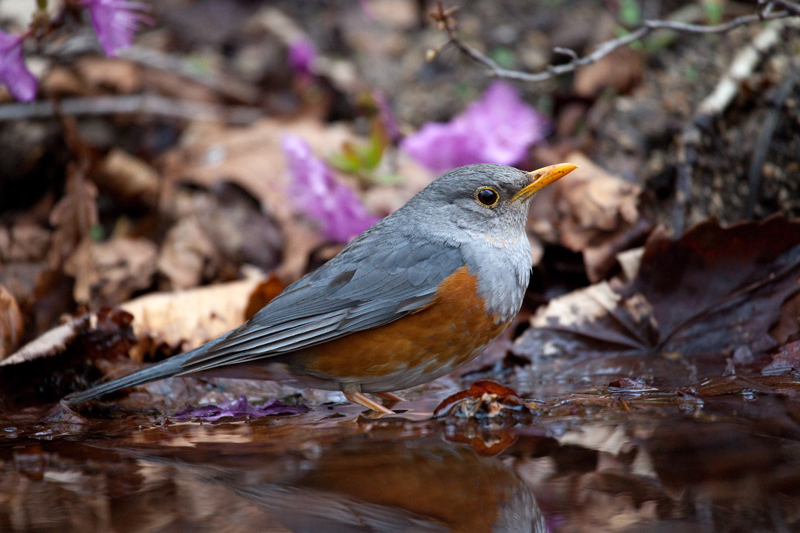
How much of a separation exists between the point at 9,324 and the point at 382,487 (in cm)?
297

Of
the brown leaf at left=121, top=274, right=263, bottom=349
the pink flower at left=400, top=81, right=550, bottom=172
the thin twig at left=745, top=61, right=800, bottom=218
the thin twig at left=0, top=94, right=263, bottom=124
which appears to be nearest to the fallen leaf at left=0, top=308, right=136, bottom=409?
the brown leaf at left=121, top=274, right=263, bottom=349

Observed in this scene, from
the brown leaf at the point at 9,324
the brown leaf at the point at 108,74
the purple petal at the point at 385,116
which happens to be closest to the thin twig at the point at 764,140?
the purple petal at the point at 385,116

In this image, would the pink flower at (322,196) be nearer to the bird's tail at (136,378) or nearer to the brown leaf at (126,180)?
the brown leaf at (126,180)

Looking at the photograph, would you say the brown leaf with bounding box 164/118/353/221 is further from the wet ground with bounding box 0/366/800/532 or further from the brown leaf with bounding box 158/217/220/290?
the wet ground with bounding box 0/366/800/532

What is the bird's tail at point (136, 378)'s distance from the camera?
3525 mm

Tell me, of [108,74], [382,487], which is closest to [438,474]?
[382,487]

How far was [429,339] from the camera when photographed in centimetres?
356

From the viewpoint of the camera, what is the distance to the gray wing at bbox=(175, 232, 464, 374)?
367 cm

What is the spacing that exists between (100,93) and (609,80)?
489 cm

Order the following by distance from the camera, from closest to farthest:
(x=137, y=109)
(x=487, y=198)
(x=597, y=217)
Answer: (x=487, y=198), (x=597, y=217), (x=137, y=109)

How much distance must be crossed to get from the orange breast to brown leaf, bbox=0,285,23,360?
6.16 feet

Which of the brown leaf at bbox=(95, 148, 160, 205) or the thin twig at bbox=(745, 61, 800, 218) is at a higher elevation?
the brown leaf at bbox=(95, 148, 160, 205)

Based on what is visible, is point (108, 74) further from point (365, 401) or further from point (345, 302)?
point (365, 401)

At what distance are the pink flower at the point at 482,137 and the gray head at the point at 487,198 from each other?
1510 millimetres
